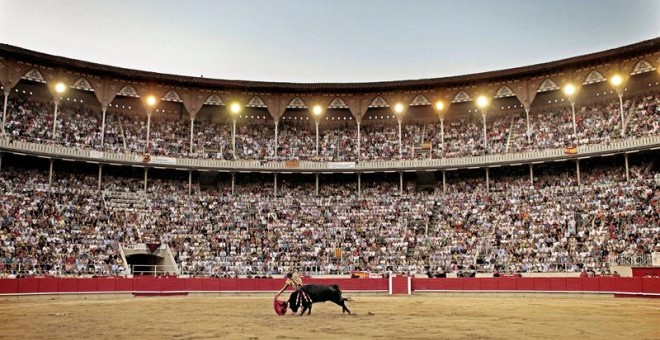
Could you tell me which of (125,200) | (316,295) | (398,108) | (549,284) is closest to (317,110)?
(398,108)

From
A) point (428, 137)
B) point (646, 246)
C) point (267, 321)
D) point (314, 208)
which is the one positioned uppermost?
point (428, 137)

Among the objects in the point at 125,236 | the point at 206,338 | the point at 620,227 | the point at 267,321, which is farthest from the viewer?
the point at 125,236

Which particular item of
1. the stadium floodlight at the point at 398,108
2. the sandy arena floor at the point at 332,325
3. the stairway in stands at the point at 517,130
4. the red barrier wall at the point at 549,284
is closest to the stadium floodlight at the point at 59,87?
the stadium floodlight at the point at 398,108

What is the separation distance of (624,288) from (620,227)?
27.9ft

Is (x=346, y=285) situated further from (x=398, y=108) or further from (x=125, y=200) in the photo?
(x=398, y=108)

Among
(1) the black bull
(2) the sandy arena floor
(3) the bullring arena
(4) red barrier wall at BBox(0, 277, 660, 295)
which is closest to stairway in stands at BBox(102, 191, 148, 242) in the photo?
(3) the bullring arena

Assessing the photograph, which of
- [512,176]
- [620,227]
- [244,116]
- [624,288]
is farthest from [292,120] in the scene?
[624,288]

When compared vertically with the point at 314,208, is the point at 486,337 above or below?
below

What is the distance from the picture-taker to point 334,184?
5528 centimetres

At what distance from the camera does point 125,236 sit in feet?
143

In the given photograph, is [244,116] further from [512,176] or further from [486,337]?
[486,337]

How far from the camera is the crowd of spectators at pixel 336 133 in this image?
47.4m

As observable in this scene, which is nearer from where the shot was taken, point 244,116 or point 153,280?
point 153,280

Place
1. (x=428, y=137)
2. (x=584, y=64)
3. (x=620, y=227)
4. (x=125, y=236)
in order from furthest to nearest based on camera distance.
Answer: (x=428, y=137)
(x=584, y=64)
(x=125, y=236)
(x=620, y=227)
